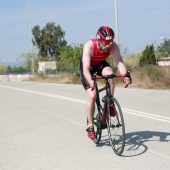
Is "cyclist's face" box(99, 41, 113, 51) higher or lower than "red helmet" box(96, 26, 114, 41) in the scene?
lower

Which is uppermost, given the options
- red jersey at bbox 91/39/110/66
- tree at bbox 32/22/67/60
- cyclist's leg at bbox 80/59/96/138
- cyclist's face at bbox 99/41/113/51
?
tree at bbox 32/22/67/60

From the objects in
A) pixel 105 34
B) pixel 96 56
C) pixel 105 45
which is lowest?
pixel 96 56

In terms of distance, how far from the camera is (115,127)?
16.3 ft

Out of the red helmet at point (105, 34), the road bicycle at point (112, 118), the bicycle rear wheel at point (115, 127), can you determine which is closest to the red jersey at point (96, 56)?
the red helmet at point (105, 34)

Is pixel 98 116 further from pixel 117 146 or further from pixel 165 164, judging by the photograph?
pixel 165 164

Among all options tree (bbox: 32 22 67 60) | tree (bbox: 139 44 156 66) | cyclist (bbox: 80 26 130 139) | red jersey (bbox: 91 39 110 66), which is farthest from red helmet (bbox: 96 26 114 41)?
tree (bbox: 32 22 67 60)

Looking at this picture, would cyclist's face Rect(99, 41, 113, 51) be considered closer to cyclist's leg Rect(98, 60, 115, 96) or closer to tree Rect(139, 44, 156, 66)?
cyclist's leg Rect(98, 60, 115, 96)

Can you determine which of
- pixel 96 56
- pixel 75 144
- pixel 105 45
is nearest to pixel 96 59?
pixel 96 56

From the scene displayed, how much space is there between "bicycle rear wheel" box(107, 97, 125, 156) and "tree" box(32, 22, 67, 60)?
77952mm

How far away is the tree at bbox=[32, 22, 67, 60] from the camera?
269 feet

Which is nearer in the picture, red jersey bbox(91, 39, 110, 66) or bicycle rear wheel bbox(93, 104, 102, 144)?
red jersey bbox(91, 39, 110, 66)

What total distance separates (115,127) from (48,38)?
78349 millimetres

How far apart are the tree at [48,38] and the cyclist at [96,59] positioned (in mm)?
77507

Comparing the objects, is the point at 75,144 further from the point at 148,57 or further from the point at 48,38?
the point at 48,38
